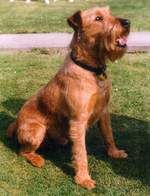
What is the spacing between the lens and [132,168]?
217 inches

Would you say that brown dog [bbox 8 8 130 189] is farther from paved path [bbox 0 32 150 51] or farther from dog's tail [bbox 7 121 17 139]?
paved path [bbox 0 32 150 51]

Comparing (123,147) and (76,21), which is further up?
(76,21)

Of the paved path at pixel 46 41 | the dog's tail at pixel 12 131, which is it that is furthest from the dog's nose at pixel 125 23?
the paved path at pixel 46 41

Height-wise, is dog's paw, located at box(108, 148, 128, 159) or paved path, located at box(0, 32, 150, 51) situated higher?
dog's paw, located at box(108, 148, 128, 159)

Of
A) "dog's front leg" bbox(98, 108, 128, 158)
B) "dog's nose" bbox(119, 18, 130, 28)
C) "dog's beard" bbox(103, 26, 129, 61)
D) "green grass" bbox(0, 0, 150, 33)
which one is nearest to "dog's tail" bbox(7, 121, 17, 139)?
"dog's front leg" bbox(98, 108, 128, 158)

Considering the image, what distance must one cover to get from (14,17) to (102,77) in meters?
9.00

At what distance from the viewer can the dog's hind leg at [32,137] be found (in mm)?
5539

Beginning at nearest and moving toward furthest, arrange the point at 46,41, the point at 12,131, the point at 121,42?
the point at 121,42, the point at 12,131, the point at 46,41

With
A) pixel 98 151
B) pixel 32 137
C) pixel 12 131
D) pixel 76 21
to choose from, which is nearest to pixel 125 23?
pixel 76 21

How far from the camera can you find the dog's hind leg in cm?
554

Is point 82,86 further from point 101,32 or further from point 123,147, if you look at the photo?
point 123,147

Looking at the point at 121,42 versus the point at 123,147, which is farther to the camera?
the point at 123,147

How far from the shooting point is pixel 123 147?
6.04 metres

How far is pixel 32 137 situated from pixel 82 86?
34.6 inches
